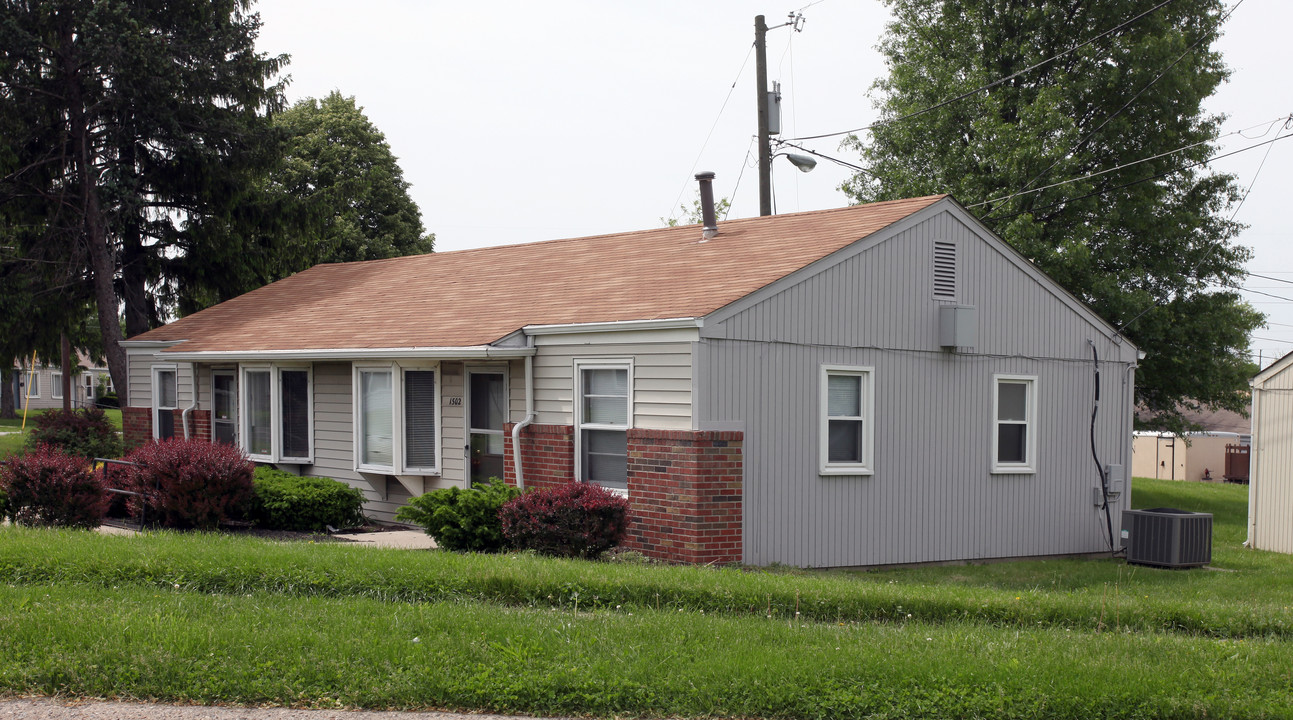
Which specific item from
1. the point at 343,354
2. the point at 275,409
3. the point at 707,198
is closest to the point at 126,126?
the point at 275,409

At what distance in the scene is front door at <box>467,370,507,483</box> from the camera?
15.7m

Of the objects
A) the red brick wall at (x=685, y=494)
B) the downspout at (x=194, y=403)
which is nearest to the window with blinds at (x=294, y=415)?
the downspout at (x=194, y=403)

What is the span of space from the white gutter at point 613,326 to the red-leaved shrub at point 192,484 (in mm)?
4151

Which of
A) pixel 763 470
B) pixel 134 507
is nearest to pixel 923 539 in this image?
pixel 763 470

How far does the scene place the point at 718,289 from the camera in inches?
541

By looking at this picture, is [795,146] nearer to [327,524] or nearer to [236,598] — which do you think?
[327,524]

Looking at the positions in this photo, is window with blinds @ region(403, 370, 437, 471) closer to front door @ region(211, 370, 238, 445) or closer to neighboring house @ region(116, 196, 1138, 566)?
neighboring house @ region(116, 196, 1138, 566)

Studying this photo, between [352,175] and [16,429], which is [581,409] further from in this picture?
[16,429]

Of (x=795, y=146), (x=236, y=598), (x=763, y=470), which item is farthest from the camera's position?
(x=795, y=146)

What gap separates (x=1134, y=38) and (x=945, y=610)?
67.3ft

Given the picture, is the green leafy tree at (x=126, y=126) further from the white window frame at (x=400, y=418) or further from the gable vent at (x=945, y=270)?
the gable vent at (x=945, y=270)

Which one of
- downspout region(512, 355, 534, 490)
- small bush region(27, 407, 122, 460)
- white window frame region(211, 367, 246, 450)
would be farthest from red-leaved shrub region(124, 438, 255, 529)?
small bush region(27, 407, 122, 460)

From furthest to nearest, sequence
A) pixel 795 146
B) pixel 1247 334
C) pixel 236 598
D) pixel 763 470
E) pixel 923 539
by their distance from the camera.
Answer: pixel 1247 334
pixel 795 146
pixel 923 539
pixel 763 470
pixel 236 598

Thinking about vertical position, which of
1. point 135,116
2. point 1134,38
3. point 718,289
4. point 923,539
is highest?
point 1134,38
